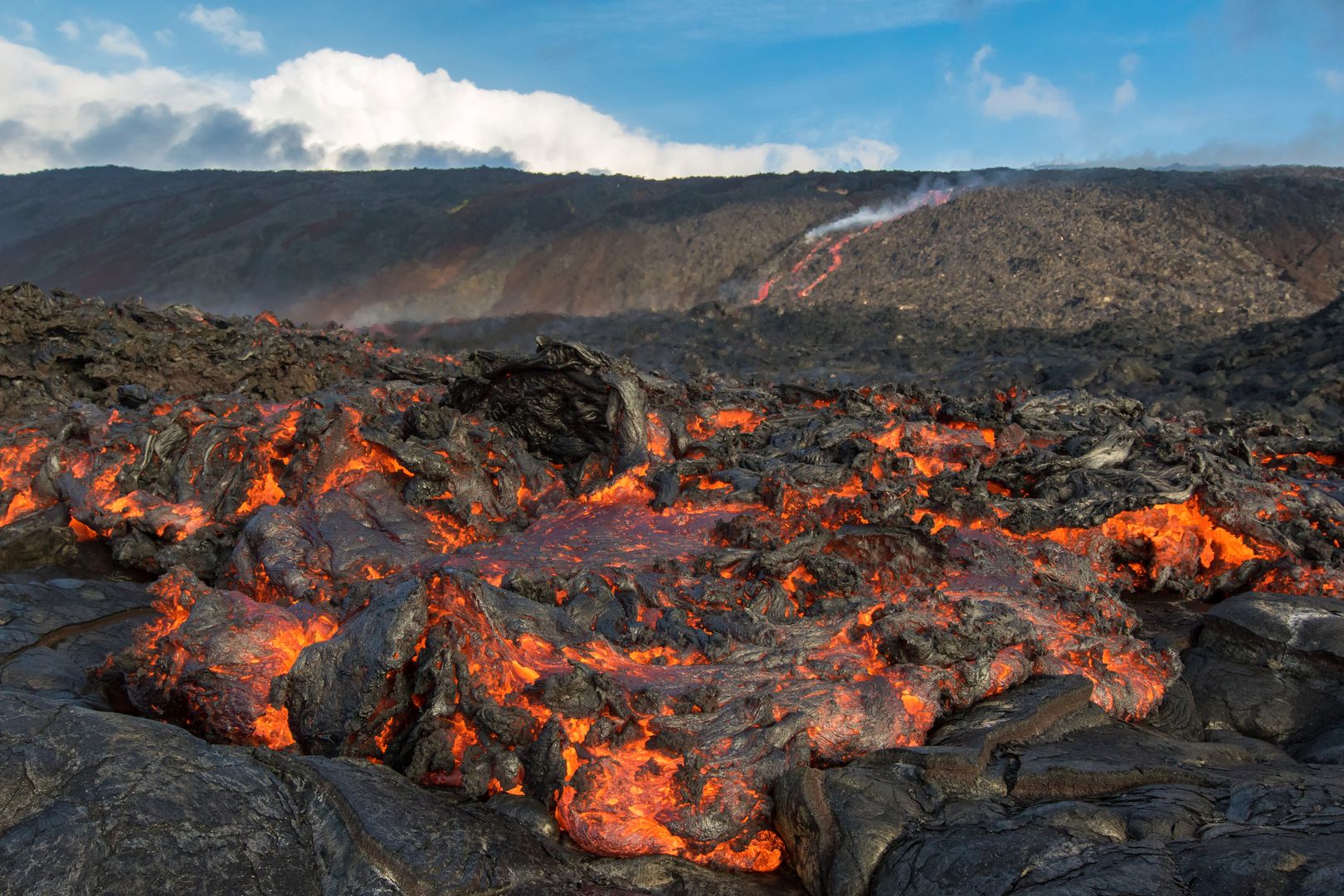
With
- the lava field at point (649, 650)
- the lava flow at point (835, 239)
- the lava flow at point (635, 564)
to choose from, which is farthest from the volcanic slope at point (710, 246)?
the lava field at point (649, 650)

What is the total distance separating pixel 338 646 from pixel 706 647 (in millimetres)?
2199

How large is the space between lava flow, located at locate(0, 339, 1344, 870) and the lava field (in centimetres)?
3

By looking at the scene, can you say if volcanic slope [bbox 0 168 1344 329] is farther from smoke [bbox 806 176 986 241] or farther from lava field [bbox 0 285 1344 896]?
lava field [bbox 0 285 1344 896]

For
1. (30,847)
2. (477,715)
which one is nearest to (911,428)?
(477,715)

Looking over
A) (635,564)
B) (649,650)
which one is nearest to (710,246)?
(635,564)

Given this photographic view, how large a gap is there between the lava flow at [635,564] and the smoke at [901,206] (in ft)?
91.6

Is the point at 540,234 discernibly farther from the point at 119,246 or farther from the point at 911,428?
the point at 911,428

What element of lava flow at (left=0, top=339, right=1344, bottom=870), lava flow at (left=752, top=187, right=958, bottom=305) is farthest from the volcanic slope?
lava flow at (left=0, top=339, right=1344, bottom=870)

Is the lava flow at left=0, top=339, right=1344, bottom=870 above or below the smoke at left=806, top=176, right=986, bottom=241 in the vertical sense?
below

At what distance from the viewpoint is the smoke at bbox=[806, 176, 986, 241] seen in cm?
3775

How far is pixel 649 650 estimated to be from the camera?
5527 mm

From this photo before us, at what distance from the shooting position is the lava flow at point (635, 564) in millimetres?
4699

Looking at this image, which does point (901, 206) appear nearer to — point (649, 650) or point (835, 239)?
point (835, 239)

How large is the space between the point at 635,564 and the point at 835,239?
32.8 m
